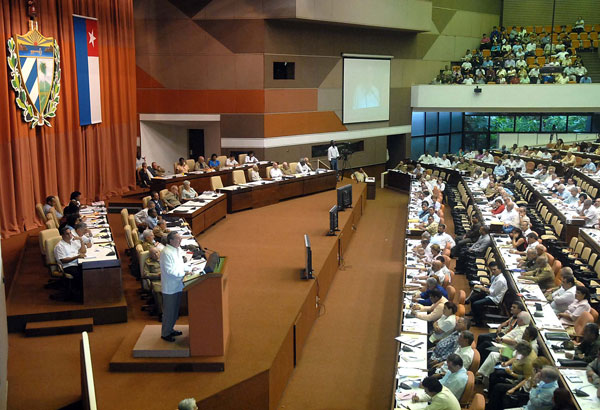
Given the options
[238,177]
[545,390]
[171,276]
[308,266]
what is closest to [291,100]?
[238,177]

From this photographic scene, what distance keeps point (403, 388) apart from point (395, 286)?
5635mm

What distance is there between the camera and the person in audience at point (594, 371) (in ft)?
23.1

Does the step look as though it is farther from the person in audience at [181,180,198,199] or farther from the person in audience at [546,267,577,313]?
the person in audience at [181,180,198,199]

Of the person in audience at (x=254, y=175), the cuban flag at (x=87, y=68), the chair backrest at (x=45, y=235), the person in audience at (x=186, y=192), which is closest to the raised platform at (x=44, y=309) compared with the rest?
the chair backrest at (x=45, y=235)

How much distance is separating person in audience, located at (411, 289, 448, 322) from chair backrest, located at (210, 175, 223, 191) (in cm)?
882

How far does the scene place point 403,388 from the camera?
7145 mm

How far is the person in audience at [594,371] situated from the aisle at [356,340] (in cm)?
237

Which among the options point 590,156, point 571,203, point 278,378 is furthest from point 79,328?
point 590,156

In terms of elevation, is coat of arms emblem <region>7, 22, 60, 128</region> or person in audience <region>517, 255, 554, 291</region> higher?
coat of arms emblem <region>7, 22, 60, 128</region>

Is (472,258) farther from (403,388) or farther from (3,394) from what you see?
(3,394)

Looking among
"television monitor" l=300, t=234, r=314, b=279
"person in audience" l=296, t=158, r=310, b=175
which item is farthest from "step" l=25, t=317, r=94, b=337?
"person in audience" l=296, t=158, r=310, b=175

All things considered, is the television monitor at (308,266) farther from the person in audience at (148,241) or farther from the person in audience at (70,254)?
the person in audience at (70,254)

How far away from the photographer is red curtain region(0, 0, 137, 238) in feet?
41.8

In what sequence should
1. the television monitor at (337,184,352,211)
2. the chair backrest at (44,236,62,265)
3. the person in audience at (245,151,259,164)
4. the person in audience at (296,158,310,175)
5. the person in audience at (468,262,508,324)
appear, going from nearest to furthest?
the person in audience at (468,262,508,324)
the chair backrest at (44,236,62,265)
the television monitor at (337,184,352,211)
the person in audience at (296,158,310,175)
the person in audience at (245,151,259,164)
